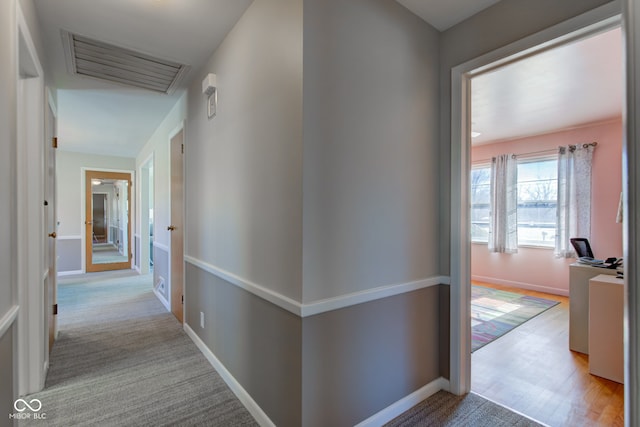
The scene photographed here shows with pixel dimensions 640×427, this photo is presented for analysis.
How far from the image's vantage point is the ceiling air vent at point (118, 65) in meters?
2.24

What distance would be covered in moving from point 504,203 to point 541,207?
20.6 inches

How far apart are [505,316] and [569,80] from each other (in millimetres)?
2678

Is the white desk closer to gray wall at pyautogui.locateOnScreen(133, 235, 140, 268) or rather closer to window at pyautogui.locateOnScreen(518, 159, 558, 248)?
window at pyautogui.locateOnScreen(518, 159, 558, 248)

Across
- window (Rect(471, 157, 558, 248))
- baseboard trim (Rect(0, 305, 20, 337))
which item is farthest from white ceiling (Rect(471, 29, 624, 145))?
baseboard trim (Rect(0, 305, 20, 337))

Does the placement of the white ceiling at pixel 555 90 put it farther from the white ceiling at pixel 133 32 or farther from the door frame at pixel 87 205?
the door frame at pixel 87 205

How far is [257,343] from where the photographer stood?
1.73 meters

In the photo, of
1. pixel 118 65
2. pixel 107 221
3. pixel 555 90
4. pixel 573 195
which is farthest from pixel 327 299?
pixel 107 221

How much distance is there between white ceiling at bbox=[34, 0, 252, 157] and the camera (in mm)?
1824

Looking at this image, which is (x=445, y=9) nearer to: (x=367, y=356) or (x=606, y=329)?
(x=367, y=356)

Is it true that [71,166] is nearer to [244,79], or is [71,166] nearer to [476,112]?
[244,79]

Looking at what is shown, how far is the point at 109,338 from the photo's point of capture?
285cm

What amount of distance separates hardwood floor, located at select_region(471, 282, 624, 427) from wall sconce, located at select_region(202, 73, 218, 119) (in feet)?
9.47

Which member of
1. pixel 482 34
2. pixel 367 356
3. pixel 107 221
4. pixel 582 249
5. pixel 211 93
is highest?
pixel 482 34

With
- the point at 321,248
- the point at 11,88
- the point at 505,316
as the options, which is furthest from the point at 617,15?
the point at 505,316
